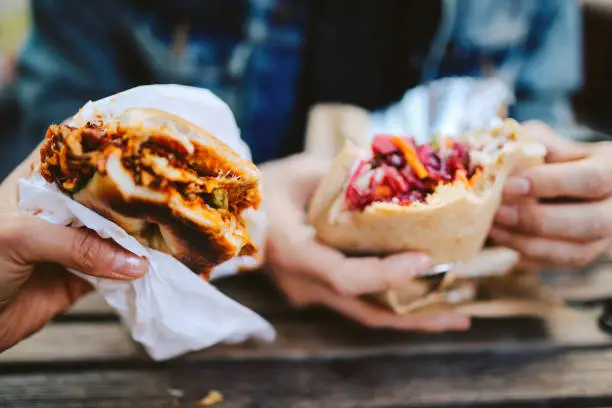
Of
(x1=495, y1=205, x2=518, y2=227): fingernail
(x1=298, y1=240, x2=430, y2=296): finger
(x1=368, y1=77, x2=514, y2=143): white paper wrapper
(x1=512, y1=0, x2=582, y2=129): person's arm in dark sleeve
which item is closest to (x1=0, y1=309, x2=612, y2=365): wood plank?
(x1=298, y1=240, x2=430, y2=296): finger

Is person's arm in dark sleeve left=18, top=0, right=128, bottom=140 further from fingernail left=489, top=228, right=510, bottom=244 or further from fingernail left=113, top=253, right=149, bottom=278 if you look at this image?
fingernail left=489, top=228, right=510, bottom=244

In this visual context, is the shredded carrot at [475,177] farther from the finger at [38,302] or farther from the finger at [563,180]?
the finger at [38,302]

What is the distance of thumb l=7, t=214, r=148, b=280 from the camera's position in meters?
0.74

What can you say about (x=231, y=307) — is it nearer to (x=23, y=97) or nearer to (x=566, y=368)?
(x=566, y=368)

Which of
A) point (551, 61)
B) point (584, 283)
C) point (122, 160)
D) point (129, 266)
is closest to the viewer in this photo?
point (122, 160)

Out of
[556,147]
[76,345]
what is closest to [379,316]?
[556,147]

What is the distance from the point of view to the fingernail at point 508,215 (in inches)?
42.9

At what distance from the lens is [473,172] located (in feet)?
3.20

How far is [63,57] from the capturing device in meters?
1.90

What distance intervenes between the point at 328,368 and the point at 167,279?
372 millimetres

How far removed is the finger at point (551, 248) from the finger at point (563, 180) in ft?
0.43

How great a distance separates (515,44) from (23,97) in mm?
1986

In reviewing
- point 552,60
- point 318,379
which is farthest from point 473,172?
point 552,60

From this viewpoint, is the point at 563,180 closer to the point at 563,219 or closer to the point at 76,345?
the point at 563,219
